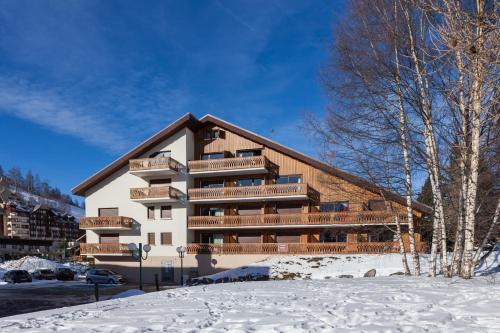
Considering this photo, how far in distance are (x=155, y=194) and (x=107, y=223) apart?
466cm

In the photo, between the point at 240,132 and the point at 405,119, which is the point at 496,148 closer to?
the point at 405,119

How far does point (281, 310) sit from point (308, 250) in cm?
2276

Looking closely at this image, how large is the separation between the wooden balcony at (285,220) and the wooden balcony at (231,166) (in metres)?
3.36

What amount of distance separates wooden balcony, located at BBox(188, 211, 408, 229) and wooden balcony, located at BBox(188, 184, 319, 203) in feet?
4.20

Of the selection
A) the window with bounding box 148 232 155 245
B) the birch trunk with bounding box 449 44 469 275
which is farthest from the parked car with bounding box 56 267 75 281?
the birch trunk with bounding box 449 44 469 275

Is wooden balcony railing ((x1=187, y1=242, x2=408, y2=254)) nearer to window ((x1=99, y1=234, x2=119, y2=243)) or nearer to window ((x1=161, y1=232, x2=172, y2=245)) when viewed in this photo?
window ((x1=161, y1=232, x2=172, y2=245))

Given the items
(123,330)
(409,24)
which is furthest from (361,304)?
(409,24)

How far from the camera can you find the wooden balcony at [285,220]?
2908 centimetres

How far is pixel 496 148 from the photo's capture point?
38.1 feet

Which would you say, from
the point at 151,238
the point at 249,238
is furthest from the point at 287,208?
the point at 151,238

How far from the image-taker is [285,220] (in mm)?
31625

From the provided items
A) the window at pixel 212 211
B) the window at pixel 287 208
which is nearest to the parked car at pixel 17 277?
the window at pixel 212 211

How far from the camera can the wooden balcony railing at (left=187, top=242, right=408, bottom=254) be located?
2880cm

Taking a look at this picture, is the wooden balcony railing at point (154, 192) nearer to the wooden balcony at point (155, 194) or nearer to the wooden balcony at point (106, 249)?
the wooden balcony at point (155, 194)
